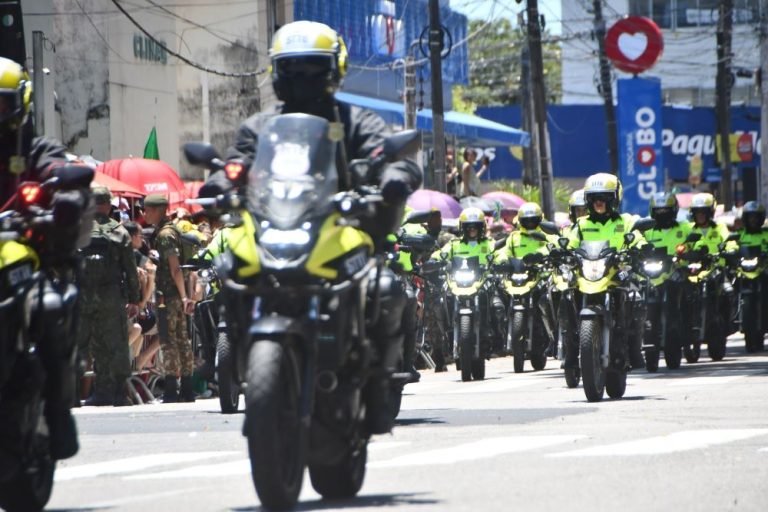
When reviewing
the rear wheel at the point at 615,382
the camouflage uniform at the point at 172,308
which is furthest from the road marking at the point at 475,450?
the camouflage uniform at the point at 172,308

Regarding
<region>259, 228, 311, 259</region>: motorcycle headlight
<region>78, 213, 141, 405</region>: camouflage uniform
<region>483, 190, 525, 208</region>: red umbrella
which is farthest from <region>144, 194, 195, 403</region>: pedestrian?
<region>483, 190, 525, 208</region>: red umbrella

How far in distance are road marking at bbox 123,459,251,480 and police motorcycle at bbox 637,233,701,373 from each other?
11.9 m

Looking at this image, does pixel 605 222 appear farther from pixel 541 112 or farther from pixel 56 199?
pixel 541 112

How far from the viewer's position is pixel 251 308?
27.9 ft

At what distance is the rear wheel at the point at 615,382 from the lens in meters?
17.2

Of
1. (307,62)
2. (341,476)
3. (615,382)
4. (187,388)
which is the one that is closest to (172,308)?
(187,388)

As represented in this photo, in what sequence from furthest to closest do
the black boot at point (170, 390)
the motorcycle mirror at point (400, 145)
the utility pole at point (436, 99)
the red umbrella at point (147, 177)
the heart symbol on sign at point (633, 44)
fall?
the heart symbol on sign at point (633, 44)
the utility pole at point (436, 99)
the red umbrella at point (147, 177)
the black boot at point (170, 390)
the motorcycle mirror at point (400, 145)

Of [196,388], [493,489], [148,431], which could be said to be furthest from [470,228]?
[493,489]

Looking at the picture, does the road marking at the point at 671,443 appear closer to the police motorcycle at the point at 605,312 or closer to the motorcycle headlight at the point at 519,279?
the police motorcycle at the point at 605,312

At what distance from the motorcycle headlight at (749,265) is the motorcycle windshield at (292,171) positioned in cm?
1962

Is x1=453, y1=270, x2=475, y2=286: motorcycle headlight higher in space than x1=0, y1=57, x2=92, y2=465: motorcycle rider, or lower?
lower

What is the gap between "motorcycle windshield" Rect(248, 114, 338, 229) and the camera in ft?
28.1

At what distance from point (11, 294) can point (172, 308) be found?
10083mm

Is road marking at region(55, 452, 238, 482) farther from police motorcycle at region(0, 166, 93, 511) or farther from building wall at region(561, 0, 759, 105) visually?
building wall at region(561, 0, 759, 105)
